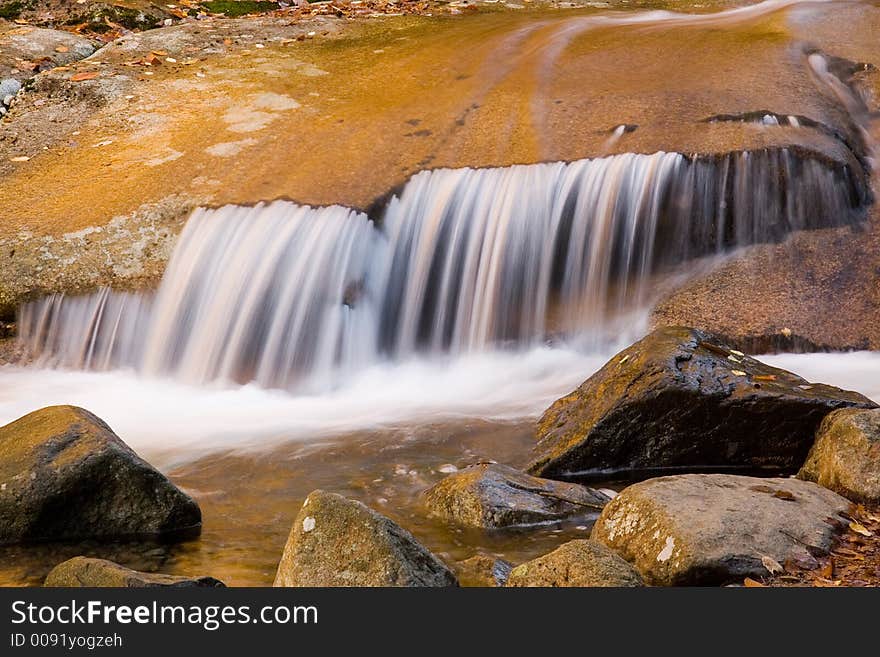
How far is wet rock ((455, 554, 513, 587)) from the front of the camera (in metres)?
3.99

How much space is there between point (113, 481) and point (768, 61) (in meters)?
7.03

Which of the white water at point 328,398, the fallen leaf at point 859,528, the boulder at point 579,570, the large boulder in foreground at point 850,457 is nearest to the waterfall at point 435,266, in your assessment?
the white water at point 328,398

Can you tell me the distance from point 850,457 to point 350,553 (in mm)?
2410

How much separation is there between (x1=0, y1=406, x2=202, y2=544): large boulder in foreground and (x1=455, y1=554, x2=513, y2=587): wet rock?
4.26 feet

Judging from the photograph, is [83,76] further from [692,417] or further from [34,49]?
[692,417]

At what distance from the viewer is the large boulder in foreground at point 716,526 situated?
389 centimetres

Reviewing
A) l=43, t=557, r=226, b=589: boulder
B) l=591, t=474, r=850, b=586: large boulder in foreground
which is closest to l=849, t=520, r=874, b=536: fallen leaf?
l=591, t=474, r=850, b=586: large boulder in foreground

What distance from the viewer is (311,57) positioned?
1021 cm

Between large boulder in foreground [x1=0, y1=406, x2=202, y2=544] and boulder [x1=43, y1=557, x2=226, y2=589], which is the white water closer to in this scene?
large boulder in foreground [x1=0, y1=406, x2=202, y2=544]

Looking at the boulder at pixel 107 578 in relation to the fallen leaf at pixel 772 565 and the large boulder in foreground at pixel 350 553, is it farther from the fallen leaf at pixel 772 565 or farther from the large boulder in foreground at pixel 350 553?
the fallen leaf at pixel 772 565

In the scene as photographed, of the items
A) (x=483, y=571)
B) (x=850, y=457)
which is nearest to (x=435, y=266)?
(x=850, y=457)

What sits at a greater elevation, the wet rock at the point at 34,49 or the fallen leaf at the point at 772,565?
the wet rock at the point at 34,49

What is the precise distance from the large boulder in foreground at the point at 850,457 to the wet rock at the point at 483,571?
157cm

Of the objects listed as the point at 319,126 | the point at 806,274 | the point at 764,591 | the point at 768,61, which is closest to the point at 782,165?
the point at 806,274
